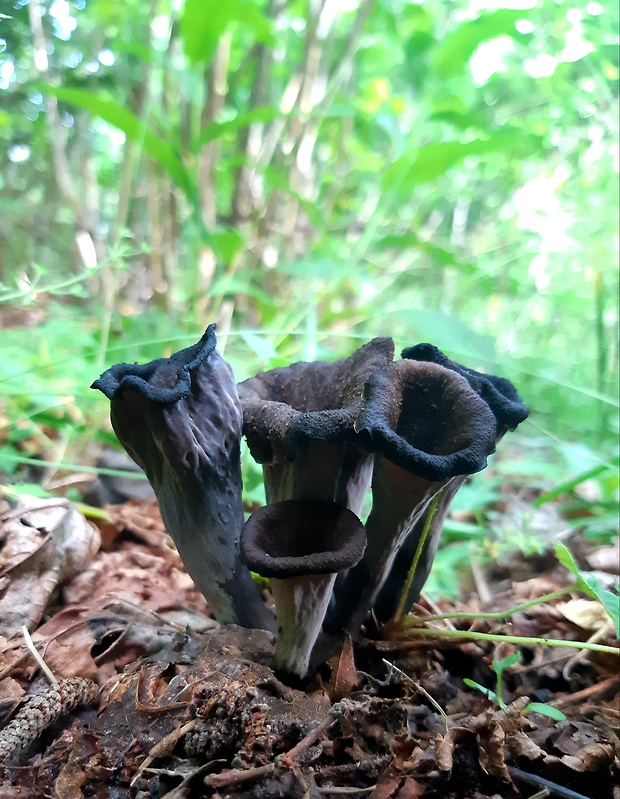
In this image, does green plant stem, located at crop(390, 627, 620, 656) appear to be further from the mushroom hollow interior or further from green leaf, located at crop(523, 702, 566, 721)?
the mushroom hollow interior

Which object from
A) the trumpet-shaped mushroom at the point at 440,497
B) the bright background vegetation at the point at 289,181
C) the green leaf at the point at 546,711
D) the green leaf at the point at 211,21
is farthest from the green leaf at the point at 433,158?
the green leaf at the point at 546,711

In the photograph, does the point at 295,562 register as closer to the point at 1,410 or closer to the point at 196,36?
the point at 1,410

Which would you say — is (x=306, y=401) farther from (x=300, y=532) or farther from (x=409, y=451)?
(x=409, y=451)

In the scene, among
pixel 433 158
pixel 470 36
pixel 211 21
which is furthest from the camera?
pixel 433 158

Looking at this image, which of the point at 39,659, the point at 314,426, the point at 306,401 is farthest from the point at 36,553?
the point at 314,426

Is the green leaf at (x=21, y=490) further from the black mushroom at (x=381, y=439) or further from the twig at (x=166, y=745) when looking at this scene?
the twig at (x=166, y=745)

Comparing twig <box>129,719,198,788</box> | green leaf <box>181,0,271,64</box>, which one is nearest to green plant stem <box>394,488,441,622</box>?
twig <box>129,719,198,788</box>
